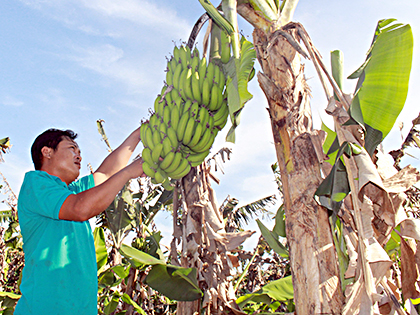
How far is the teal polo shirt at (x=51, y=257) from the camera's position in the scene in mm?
1438

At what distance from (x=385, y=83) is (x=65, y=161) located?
1711mm

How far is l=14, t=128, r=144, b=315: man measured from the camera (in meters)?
1.45

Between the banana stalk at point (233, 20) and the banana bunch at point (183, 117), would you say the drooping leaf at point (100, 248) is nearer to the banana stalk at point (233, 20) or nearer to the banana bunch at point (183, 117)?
the banana bunch at point (183, 117)

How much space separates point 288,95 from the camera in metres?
1.62

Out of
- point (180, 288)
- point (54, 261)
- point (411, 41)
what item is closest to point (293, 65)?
point (411, 41)

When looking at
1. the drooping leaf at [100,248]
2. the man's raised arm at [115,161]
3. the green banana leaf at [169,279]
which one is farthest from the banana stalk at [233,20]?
the drooping leaf at [100,248]

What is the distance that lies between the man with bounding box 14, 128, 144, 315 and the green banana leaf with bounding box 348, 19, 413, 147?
1.15m

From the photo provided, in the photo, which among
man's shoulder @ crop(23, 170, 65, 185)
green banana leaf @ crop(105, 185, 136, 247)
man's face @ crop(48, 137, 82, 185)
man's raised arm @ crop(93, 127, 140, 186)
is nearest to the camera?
man's shoulder @ crop(23, 170, 65, 185)

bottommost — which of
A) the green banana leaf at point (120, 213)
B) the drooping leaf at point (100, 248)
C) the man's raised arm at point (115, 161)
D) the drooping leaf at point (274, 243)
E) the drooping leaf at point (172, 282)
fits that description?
the drooping leaf at point (172, 282)

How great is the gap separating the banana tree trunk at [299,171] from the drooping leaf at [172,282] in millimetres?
1245

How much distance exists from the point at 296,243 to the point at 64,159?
1.38 metres

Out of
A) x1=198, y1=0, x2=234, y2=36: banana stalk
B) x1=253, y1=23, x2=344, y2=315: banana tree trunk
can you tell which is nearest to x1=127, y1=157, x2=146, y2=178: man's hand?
x1=253, y1=23, x2=344, y2=315: banana tree trunk

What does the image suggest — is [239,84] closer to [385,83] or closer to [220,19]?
[220,19]

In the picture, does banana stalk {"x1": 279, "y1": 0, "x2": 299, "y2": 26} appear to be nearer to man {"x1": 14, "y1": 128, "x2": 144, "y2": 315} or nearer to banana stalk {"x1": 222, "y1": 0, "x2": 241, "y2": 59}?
banana stalk {"x1": 222, "y1": 0, "x2": 241, "y2": 59}
